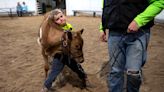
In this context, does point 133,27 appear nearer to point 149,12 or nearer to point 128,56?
point 149,12

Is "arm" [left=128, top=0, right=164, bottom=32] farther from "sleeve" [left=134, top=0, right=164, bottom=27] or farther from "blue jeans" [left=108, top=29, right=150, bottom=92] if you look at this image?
"blue jeans" [left=108, top=29, right=150, bottom=92]

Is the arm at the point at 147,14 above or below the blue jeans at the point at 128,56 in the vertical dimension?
above

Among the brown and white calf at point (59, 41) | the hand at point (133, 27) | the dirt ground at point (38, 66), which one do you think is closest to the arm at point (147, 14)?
the hand at point (133, 27)

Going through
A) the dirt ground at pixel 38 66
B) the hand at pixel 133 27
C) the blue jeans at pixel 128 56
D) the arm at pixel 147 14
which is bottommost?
the dirt ground at pixel 38 66

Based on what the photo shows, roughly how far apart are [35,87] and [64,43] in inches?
51.3

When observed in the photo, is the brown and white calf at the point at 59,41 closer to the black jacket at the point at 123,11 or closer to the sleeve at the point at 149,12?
the black jacket at the point at 123,11

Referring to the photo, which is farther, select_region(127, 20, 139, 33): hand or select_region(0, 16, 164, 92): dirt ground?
select_region(0, 16, 164, 92): dirt ground

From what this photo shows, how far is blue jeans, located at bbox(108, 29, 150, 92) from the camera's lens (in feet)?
9.83

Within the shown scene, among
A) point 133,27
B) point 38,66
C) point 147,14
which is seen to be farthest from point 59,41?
point 38,66

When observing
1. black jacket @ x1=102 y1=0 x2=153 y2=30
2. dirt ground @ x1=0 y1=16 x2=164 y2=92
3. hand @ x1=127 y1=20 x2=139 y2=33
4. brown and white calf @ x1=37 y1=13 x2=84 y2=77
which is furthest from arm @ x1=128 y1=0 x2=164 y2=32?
dirt ground @ x1=0 y1=16 x2=164 y2=92

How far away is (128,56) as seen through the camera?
9.99 feet

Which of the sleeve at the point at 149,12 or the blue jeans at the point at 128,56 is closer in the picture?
the sleeve at the point at 149,12

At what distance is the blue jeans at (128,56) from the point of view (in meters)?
3.00

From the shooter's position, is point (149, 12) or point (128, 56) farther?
point (128, 56)
